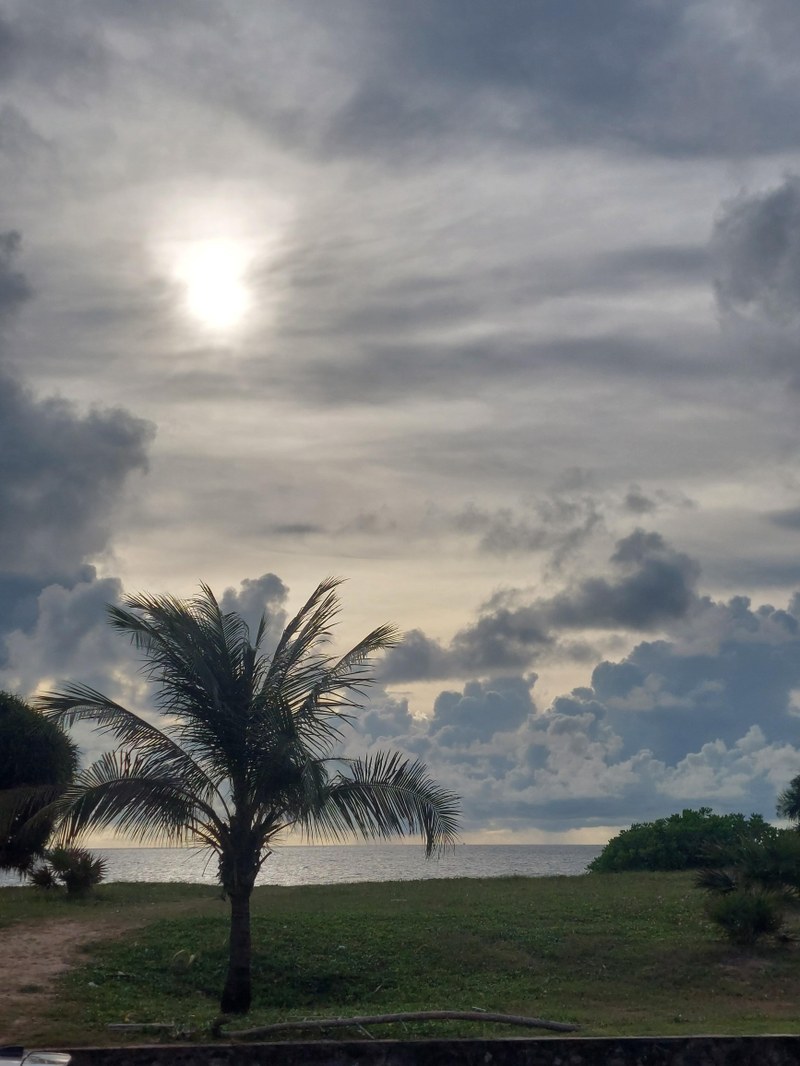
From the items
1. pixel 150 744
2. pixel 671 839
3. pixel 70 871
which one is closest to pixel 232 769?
pixel 150 744

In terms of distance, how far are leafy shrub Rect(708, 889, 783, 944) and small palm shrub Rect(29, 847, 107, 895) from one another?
16545 mm

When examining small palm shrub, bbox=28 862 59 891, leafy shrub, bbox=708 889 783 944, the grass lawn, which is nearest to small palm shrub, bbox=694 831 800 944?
leafy shrub, bbox=708 889 783 944

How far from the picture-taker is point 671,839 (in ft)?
133

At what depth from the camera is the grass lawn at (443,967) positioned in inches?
763

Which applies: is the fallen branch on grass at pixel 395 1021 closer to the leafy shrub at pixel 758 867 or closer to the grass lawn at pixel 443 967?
the grass lawn at pixel 443 967

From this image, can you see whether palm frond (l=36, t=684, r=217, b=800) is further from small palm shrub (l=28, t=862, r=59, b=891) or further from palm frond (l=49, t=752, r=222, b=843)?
small palm shrub (l=28, t=862, r=59, b=891)

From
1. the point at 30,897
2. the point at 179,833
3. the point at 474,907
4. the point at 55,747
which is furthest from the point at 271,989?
the point at 55,747

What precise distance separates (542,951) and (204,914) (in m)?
8.59

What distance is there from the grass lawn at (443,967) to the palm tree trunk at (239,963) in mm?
380

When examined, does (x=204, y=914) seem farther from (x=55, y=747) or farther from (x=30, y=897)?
(x=55, y=747)

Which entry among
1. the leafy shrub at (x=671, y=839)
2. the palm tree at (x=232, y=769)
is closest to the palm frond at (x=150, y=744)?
the palm tree at (x=232, y=769)

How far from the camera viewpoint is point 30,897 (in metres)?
30.8

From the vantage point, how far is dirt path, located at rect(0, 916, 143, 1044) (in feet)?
62.3

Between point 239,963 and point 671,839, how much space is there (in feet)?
80.1
